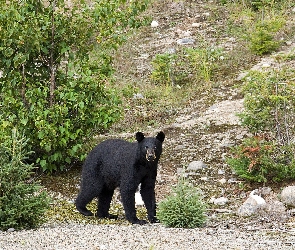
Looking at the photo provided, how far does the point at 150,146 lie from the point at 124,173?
0.60 meters

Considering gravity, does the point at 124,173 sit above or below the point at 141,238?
above

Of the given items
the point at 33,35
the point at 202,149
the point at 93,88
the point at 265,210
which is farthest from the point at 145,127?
the point at 265,210

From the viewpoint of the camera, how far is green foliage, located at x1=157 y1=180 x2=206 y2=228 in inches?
323

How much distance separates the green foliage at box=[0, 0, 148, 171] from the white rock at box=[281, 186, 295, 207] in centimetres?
286

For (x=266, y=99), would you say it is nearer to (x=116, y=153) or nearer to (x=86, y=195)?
(x=116, y=153)

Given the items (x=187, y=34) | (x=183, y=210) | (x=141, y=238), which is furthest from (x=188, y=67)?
(x=141, y=238)

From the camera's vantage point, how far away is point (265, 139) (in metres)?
10.5

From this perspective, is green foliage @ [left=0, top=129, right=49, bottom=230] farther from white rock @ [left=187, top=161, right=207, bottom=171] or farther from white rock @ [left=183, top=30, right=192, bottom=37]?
white rock @ [left=183, top=30, right=192, bottom=37]

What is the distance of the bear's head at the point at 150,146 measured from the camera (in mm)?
8539

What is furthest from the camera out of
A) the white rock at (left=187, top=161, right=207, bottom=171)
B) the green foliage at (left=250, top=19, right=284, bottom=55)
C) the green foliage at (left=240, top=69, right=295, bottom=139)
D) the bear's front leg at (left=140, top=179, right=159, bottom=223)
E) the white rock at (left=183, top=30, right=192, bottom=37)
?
the white rock at (left=183, top=30, right=192, bottom=37)

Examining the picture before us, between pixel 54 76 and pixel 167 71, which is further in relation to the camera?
pixel 167 71

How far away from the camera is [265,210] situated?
9219mm

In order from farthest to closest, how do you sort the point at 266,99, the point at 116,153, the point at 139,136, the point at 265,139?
the point at 265,139
the point at 266,99
the point at 116,153
the point at 139,136

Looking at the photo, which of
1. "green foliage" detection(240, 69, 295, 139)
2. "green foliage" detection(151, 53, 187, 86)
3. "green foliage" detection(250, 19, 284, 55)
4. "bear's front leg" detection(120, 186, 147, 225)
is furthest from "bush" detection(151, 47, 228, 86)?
"bear's front leg" detection(120, 186, 147, 225)
